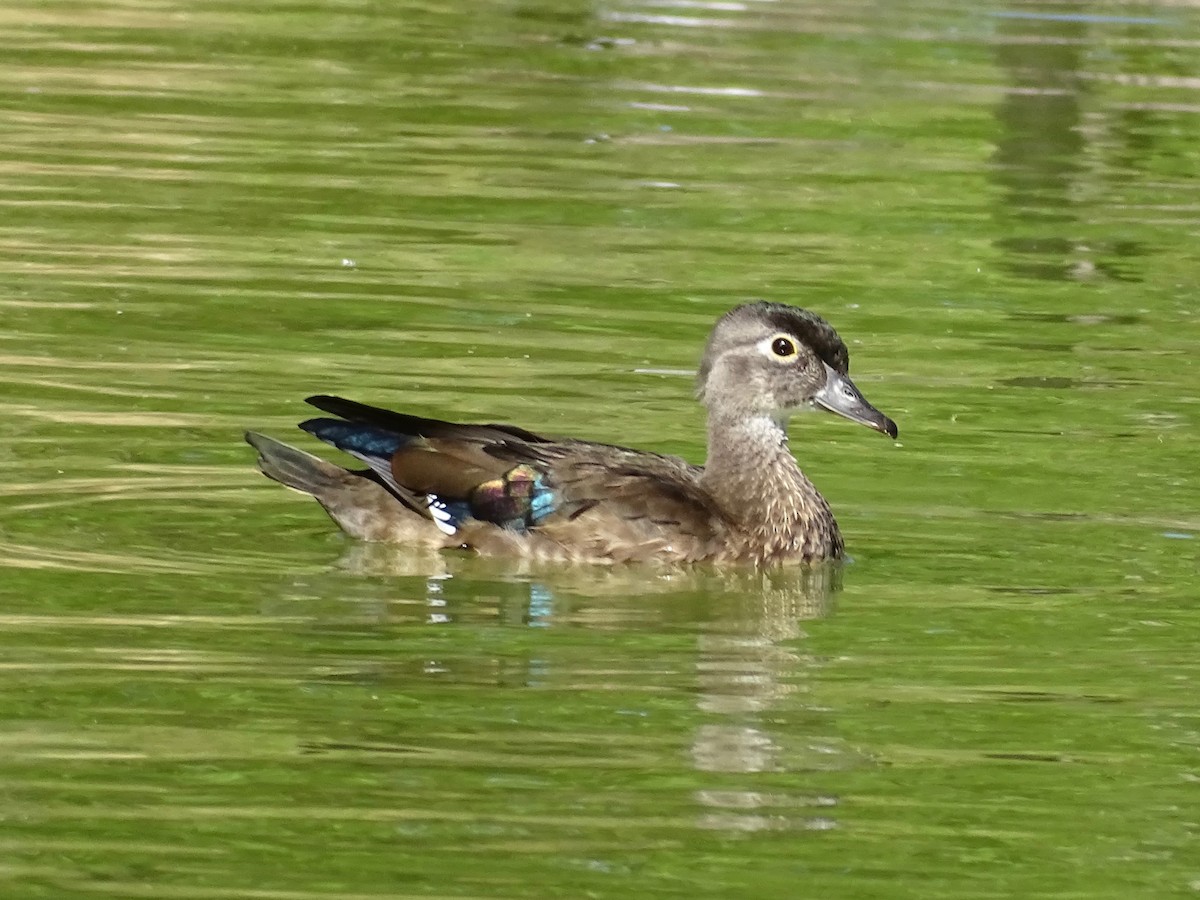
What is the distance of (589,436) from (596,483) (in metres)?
1.62

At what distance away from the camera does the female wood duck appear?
399 inches

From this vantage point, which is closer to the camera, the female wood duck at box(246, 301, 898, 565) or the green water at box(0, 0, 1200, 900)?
the green water at box(0, 0, 1200, 900)

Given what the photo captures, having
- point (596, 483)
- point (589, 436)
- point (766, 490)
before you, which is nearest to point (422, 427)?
point (596, 483)

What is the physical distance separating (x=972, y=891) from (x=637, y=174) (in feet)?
Result: 36.1

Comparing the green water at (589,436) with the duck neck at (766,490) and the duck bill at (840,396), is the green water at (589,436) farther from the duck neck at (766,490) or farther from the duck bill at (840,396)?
the duck bill at (840,396)

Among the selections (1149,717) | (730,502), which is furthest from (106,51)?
(1149,717)

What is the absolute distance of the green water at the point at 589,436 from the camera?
7344mm

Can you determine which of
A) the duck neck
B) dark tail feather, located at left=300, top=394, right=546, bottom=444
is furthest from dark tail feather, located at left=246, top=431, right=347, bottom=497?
the duck neck

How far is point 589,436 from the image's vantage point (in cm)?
1180

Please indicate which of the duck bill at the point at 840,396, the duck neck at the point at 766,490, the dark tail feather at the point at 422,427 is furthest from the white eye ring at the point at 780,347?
the dark tail feather at the point at 422,427

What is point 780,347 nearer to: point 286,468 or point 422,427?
point 422,427

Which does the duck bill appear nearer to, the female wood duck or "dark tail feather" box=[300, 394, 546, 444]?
the female wood duck

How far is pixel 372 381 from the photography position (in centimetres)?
1252

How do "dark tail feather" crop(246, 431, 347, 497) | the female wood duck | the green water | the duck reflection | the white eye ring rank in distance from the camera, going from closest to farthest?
the green water
the duck reflection
the female wood duck
"dark tail feather" crop(246, 431, 347, 497)
the white eye ring
